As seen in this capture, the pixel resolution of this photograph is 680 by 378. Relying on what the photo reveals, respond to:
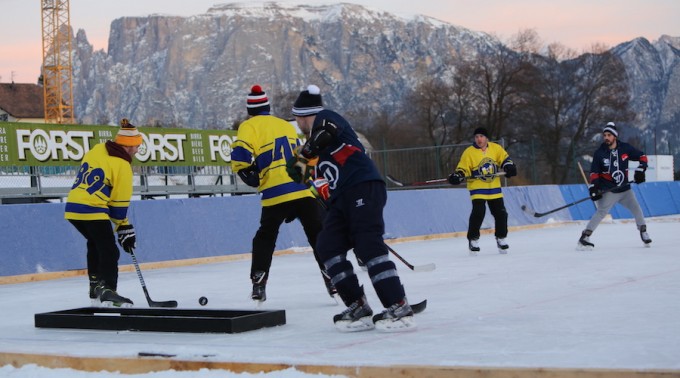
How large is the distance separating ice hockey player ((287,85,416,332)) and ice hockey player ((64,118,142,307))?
2298 mm

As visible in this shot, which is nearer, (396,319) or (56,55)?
(396,319)

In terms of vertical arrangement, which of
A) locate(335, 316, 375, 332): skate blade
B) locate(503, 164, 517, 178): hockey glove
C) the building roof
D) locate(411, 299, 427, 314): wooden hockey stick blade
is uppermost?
the building roof

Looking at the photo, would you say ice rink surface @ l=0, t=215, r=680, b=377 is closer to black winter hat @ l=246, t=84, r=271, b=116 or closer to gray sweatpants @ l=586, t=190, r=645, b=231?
gray sweatpants @ l=586, t=190, r=645, b=231

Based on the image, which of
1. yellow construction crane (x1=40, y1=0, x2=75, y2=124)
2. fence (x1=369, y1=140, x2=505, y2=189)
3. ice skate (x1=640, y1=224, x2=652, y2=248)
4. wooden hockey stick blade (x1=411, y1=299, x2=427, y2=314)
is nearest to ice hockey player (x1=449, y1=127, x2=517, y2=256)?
ice skate (x1=640, y1=224, x2=652, y2=248)

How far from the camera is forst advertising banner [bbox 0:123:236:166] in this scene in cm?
1881

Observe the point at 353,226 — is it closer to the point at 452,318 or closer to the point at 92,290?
the point at 452,318

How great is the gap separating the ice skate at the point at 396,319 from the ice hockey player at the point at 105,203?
281 cm

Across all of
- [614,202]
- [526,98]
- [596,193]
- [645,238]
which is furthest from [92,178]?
[526,98]

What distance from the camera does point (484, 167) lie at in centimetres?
1273

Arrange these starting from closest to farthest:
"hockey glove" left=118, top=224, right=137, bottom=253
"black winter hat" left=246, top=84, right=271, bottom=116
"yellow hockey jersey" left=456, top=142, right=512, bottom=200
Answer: "black winter hat" left=246, top=84, right=271, bottom=116, "hockey glove" left=118, top=224, right=137, bottom=253, "yellow hockey jersey" left=456, top=142, right=512, bottom=200

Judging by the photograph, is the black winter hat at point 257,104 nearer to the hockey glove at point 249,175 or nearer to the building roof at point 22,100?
the hockey glove at point 249,175

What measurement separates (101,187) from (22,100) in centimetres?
9230

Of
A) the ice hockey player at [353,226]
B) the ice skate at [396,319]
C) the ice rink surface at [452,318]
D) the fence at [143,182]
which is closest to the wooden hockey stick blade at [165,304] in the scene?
the ice rink surface at [452,318]

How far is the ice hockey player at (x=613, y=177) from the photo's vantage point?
481 inches
